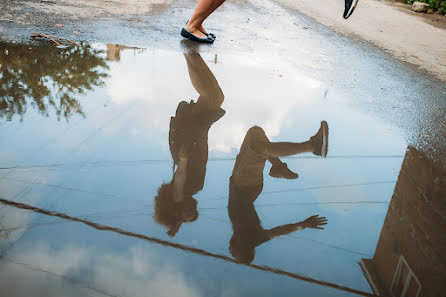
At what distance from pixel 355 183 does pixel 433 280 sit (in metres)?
0.71

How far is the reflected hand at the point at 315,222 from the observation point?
1845 millimetres

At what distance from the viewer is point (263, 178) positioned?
2.17 m

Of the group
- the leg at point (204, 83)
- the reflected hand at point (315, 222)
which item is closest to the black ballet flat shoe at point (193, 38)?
the leg at point (204, 83)

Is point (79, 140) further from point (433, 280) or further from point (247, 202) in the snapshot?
point (433, 280)

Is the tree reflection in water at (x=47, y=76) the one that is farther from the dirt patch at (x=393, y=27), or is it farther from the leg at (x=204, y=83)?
the dirt patch at (x=393, y=27)

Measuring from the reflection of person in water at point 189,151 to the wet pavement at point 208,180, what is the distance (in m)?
0.01

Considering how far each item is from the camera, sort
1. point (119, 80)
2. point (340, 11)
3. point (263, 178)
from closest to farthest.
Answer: point (263, 178)
point (119, 80)
point (340, 11)

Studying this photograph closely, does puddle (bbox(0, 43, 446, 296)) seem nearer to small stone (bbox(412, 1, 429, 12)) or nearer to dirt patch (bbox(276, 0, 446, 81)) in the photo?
dirt patch (bbox(276, 0, 446, 81))

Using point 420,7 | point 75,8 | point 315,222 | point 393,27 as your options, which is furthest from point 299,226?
point 420,7

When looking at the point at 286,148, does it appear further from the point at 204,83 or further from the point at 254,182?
the point at 204,83

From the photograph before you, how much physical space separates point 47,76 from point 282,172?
6.33 feet

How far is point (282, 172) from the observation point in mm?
2230

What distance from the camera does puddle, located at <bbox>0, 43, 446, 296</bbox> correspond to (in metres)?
1.50

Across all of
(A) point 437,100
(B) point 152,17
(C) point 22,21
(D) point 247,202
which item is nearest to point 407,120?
(A) point 437,100
